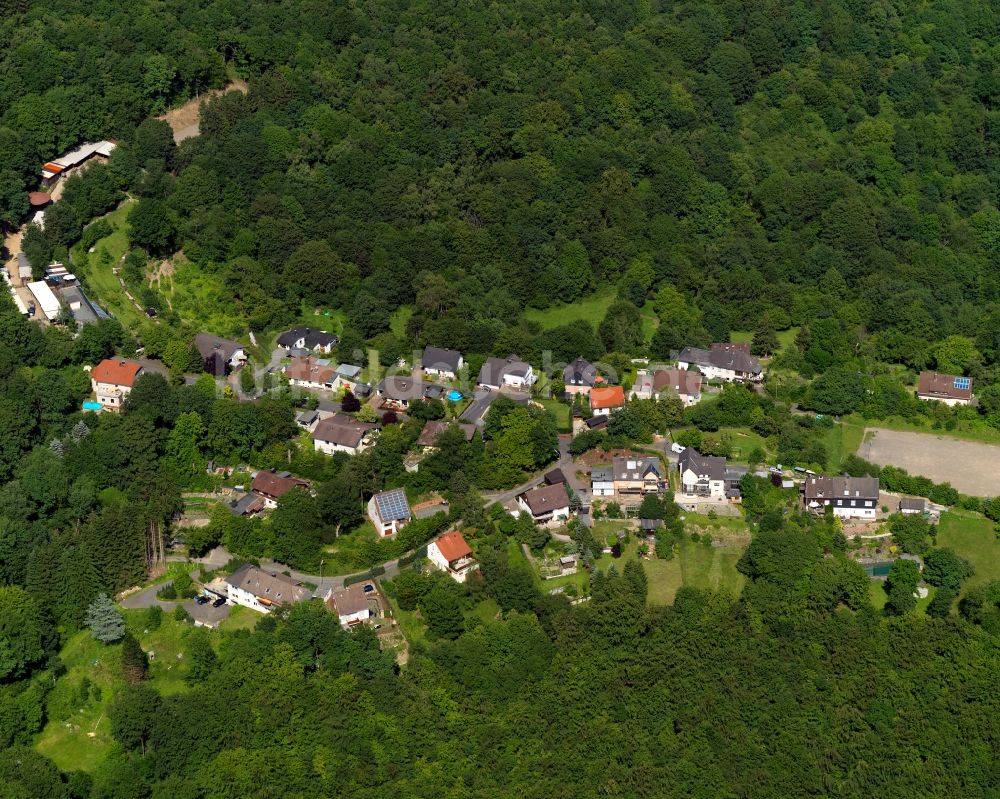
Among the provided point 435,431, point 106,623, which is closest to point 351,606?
point 106,623

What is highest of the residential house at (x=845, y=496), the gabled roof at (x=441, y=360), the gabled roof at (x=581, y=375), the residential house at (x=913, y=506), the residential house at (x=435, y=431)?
the gabled roof at (x=441, y=360)

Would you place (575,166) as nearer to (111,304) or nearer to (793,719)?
(111,304)

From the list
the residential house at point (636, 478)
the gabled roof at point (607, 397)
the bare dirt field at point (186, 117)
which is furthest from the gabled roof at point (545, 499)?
the bare dirt field at point (186, 117)

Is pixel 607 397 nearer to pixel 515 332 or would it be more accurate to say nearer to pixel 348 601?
pixel 515 332

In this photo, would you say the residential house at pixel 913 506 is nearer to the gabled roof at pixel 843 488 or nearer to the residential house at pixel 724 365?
the gabled roof at pixel 843 488

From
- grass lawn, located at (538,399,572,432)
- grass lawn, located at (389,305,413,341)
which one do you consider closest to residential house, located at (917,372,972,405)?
grass lawn, located at (538,399,572,432)

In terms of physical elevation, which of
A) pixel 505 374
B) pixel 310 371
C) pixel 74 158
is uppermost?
pixel 74 158

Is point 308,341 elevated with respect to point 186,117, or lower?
lower
